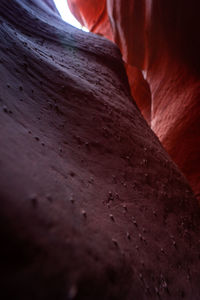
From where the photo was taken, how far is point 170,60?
3.46 metres

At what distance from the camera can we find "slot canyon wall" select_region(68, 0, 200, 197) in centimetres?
301

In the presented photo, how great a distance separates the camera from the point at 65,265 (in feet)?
1.72

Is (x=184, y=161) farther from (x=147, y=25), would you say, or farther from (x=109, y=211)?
(x=109, y=211)

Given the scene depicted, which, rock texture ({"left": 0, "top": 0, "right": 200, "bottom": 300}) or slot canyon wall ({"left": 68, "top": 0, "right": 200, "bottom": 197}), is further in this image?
slot canyon wall ({"left": 68, "top": 0, "right": 200, "bottom": 197})

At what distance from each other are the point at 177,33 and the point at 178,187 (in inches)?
104

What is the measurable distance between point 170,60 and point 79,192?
333 cm

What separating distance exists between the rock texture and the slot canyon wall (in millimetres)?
1614

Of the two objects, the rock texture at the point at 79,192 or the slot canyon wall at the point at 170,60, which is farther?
the slot canyon wall at the point at 170,60

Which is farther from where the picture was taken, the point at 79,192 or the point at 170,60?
the point at 170,60

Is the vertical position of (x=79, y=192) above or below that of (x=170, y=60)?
below

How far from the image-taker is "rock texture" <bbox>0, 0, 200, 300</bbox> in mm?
496

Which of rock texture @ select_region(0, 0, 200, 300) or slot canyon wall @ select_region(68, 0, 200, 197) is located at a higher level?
slot canyon wall @ select_region(68, 0, 200, 197)

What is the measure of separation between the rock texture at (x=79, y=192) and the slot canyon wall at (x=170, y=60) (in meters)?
1.61

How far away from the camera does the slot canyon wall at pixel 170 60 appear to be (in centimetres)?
301
